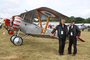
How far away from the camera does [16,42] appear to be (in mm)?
5223

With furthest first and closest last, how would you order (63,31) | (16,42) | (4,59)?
(16,42)
(63,31)
(4,59)

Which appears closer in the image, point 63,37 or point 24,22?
point 63,37

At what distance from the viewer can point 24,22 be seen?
18.0ft

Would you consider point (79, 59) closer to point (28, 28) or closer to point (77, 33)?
point (77, 33)

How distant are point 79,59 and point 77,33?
45.4 inches

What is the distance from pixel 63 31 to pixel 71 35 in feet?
1.52

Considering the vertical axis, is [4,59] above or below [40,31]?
below

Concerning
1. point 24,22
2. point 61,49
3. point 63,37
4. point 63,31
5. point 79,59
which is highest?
point 24,22

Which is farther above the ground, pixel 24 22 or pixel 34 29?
pixel 24 22

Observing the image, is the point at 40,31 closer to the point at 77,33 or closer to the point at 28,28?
the point at 28,28

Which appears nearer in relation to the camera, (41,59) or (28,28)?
(41,59)

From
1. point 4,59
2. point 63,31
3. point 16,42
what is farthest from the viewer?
point 16,42

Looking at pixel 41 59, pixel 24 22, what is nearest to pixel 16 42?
pixel 24 22

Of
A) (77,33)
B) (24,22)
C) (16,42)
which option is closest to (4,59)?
(16,42)
